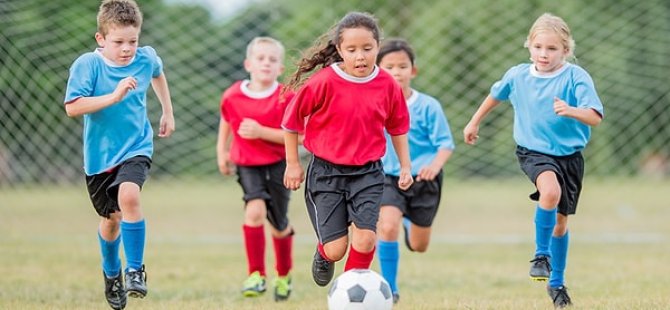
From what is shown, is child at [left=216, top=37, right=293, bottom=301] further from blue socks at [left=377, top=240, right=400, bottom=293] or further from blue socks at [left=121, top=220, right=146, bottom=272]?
blue socks at [left=121, top=220, right=146, bottom=272]

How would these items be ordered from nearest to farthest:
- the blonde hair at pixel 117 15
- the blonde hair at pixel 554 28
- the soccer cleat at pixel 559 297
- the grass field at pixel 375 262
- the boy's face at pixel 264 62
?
the blonde hair at pixel 117 15
the blonde hair at pixel 554 28
the soccer cleat at pixel 559 297
the grass field at pixel 375 262
the boy's face at pixel 264 62

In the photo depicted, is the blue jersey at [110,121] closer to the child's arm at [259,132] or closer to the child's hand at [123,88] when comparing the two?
the child's hand at [123,88]

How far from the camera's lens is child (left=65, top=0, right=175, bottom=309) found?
5.35 m

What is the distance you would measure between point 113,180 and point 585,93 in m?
2.57

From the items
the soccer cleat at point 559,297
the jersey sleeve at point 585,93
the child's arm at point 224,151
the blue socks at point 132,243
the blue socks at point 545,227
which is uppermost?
the jersey sleeve at point 585,93

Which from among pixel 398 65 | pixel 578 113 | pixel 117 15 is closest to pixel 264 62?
pixel 398 65

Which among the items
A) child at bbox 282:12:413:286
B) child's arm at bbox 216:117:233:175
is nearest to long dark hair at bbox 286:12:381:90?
child at bbox 282:12:413:286

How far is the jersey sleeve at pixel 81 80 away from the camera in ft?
17.5

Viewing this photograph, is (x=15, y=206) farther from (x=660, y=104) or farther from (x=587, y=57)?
(x=660, y=104)

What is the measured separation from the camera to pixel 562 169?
5.70 metres

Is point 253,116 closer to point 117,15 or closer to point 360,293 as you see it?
point 117,15

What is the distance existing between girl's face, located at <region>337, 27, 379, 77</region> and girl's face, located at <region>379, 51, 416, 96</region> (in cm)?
139

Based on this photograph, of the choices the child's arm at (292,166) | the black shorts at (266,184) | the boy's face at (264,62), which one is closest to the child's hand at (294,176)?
the child's arm at (292,166)

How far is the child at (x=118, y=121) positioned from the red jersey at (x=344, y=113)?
0.83 meters
